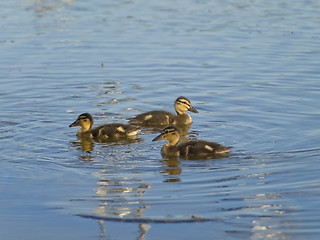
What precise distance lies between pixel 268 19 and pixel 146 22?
8.75ft

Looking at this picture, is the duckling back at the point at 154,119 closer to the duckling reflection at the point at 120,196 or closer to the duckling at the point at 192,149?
the duckling at the point at 192,149

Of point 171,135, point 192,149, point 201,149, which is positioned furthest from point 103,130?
point 201,149

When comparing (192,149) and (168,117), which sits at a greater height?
(192,149)

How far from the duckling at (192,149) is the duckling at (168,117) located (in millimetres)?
1184

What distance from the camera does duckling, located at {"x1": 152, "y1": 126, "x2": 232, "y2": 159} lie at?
8922 mm

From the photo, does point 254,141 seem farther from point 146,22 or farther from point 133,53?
point 146,22

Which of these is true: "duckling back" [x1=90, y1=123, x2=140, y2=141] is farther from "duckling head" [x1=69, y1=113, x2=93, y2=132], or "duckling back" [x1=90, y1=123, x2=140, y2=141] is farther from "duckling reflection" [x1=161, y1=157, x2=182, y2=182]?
"duckling reflection" [x1=161, y1=157, x2=182, y2=182]

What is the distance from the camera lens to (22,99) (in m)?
11.8

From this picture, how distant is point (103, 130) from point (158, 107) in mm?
1583

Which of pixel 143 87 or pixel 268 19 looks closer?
pixel 143 87

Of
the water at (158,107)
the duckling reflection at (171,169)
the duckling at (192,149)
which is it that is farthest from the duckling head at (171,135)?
the duckling reflection at (171,169)

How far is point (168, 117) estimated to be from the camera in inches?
433

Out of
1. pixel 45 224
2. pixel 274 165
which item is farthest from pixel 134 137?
pixel 45 224

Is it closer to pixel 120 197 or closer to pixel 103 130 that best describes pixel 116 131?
pixel 103 130
